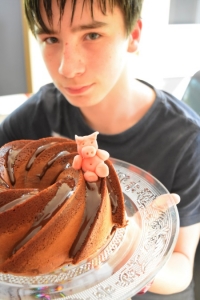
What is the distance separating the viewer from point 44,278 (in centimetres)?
84

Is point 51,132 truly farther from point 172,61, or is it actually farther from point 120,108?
point 172,61

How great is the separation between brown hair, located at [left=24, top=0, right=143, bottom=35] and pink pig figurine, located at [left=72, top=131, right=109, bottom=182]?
44 centimetres

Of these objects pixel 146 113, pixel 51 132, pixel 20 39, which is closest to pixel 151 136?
pixel 146 113

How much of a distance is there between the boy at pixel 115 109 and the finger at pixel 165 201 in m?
0.36

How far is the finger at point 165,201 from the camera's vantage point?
3.23 feet

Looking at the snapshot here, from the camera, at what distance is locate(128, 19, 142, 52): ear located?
4.46 ft

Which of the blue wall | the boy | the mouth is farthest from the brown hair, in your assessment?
the blue wall

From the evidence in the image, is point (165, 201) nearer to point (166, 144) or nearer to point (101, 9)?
point (166, 144)

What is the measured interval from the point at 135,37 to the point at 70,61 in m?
0.38

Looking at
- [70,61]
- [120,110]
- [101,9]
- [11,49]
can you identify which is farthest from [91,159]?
[11,49]

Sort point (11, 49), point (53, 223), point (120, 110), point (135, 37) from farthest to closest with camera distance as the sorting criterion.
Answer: point (11, 49) < point (120, 110) < point (135, 37) < point (53, 223)

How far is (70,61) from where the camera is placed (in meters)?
1.12

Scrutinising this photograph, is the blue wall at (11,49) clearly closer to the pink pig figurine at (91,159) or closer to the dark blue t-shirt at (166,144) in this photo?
the dark blue t-shirt at (166,144)

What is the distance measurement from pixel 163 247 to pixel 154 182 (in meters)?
0.25
